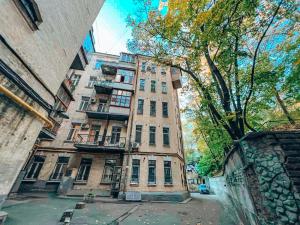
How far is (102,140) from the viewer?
14.3 meters

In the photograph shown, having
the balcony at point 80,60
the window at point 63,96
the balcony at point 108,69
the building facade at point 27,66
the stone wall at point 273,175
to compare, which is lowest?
the stone wall at point 273,175

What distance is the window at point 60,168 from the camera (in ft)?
42.5

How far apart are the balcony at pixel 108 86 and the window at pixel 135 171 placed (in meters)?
8.25

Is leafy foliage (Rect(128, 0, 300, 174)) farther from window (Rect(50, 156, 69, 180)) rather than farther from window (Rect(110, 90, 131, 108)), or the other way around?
window (Rect(50, 156, 69, 180))

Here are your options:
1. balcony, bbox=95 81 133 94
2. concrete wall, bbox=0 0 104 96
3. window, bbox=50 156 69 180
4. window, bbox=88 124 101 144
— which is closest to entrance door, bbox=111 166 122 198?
window, bbox=88 124 101 144

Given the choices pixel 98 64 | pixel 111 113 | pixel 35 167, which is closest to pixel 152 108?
pixel 111 113

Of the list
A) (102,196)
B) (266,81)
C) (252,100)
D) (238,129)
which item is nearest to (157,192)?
(102,196)

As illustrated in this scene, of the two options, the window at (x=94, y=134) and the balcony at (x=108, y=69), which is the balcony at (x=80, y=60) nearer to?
the window at (x=94, y=134)

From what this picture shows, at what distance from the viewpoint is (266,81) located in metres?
5.70

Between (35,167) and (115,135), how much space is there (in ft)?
25.3

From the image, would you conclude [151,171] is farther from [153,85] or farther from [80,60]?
[80,60]

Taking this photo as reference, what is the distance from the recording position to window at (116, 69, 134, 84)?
57.0 feet

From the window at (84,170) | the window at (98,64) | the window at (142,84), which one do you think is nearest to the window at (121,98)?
the window at (142,84)

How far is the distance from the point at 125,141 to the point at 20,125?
31.9 ft
